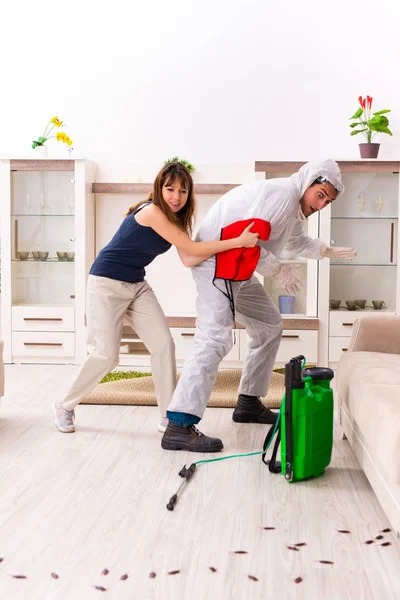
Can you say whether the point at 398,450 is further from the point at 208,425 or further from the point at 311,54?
the point at 311,54

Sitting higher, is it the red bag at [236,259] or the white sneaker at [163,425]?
the red bag at [236,259]

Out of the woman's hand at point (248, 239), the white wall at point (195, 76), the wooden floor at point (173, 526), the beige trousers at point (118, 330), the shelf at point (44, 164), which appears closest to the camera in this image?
the wooden floor at point (173, 526)

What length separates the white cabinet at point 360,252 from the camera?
5094mm

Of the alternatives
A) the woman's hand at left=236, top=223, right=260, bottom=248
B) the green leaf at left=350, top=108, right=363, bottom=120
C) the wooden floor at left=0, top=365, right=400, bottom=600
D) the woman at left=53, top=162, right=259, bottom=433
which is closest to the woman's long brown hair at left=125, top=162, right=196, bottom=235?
the woman at left=53, top=162, right=259, bottom=433

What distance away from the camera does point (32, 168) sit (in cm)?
526

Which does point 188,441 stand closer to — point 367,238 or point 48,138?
point 367,238

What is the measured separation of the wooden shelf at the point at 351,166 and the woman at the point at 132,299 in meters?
1.92

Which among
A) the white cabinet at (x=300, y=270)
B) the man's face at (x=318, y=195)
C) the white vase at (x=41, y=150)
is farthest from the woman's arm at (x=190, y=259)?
the white vase at (x=41, y=150)

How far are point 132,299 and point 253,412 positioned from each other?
0.85m

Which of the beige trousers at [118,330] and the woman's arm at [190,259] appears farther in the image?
the beige trousers at [118,330]

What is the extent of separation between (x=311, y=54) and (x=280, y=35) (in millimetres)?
275

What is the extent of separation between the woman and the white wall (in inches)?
93.4

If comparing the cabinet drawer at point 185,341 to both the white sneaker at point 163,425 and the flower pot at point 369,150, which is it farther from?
the white sneaker at point 163,425

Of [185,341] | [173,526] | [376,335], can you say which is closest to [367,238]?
[185,341]
